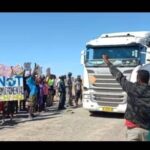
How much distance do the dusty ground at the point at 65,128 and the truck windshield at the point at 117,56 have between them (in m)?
2.11

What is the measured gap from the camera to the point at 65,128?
1266 cm

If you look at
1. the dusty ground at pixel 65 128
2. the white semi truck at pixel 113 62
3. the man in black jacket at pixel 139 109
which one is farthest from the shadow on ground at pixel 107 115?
the man in black jacket at pixel 139 109

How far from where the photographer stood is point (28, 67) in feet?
56.2

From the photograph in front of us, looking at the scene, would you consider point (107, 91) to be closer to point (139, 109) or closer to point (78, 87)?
point (78, 87)

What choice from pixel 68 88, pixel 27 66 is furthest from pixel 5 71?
pixel 68 88

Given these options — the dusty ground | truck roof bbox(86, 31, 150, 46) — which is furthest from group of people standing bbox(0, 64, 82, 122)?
truck roof bbox(86, 31, 150, 46)

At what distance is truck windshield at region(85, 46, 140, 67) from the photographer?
15070mm

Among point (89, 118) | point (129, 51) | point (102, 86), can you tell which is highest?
point (129, 51)

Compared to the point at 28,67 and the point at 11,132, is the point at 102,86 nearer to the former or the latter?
the point at 28,67

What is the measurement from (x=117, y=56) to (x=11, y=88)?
4.16m

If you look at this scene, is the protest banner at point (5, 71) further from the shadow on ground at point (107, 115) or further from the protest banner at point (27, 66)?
the shadow on ground at point (107, 115)

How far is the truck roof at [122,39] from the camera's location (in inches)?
610
